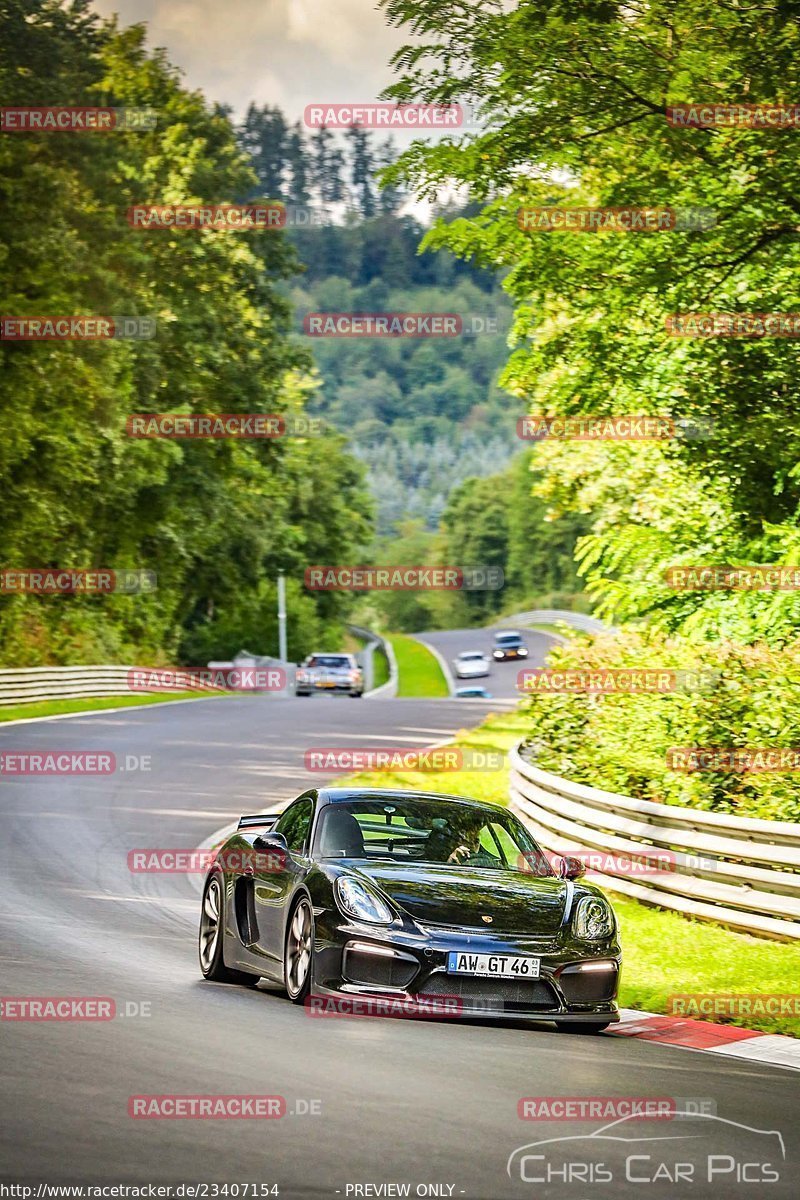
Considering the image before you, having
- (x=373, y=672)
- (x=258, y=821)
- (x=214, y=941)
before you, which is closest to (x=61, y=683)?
(x=258, y=821)

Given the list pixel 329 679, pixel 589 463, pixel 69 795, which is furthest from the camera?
pixel 329 679

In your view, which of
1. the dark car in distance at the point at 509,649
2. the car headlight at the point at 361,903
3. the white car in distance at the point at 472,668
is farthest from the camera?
the dark car in distance at the point at 509,649

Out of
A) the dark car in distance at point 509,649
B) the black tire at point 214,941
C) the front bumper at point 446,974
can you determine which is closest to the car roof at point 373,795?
the black tire at point 214,941

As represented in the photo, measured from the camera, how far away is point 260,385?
202ft

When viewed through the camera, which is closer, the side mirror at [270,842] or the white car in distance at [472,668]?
the side mirror at [270,842]

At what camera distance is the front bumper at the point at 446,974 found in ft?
29.8

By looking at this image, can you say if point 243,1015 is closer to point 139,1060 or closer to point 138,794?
point 139,1060

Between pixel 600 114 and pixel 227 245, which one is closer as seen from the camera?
pixel 600 114

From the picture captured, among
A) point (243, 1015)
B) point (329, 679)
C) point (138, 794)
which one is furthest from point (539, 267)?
point (329, 679)

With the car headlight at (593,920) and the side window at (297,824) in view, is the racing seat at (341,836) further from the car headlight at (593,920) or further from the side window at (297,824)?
the car headlight at (593,920)

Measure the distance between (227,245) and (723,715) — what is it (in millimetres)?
49693

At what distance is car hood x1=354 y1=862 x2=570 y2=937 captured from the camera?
9.31 meters

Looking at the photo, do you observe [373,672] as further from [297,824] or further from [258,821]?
[297,824]

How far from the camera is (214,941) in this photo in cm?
1118
